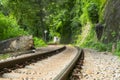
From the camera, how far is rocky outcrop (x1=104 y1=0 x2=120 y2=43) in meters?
21.6

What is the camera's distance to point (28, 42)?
706 inches

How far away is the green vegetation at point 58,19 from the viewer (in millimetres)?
23339

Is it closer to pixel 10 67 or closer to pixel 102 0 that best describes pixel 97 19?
pixel 102 0

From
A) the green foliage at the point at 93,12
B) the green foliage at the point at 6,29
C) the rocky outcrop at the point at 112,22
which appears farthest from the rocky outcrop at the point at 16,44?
the green foliage at the point at 93,12

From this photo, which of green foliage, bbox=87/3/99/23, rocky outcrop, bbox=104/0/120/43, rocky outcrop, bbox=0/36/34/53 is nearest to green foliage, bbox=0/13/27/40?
rocky outcrop, bbox=0/36/34/53

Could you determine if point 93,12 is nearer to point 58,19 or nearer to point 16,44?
point 16,44

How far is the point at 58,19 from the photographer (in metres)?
57.2

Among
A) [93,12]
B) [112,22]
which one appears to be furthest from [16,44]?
[93,12]

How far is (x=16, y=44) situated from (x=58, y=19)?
4074 cm

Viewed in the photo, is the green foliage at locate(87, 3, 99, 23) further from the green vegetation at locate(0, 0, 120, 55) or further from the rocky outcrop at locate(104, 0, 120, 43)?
the rocky outcrop at locate(104, 0, 120, 43)

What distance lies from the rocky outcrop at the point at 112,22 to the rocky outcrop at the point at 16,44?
20.2ft

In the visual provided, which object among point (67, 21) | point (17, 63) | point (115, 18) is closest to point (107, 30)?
point (115, 18)

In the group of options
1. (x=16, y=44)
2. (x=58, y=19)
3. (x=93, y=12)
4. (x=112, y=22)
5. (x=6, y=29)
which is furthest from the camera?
(x=58, y=19)

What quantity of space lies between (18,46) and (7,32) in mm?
4056
